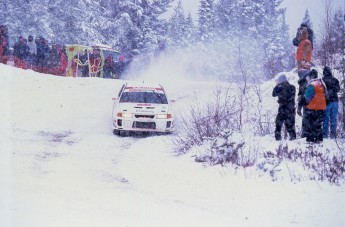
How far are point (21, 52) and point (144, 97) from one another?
419 inches

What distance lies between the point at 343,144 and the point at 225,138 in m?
2.93

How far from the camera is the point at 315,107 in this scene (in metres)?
9.69

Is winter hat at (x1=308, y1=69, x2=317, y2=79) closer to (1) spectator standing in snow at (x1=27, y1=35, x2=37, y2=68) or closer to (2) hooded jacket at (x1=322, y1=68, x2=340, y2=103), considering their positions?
(2) hooded jacket at (x1=322, y1=68, x2=340, y2=103)

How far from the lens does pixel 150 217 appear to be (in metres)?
5.57

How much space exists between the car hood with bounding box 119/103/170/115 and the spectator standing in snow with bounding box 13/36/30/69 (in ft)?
34.9

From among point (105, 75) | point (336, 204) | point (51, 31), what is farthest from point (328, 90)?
point (51, 31)

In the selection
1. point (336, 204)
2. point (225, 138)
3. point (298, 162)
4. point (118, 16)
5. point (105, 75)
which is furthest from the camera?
point (118, 16)

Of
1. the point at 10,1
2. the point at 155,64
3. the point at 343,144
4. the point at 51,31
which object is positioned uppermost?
the point at 10,1

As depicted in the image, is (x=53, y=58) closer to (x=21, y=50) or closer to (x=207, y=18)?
(x=21, y=50)

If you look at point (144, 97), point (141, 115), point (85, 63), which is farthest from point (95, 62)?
point (141, 115)

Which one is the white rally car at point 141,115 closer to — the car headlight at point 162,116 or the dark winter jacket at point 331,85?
the car headlight at point 162,116

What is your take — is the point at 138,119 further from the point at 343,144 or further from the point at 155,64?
the point at 155,64

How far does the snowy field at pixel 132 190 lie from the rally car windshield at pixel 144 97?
52.8 inches

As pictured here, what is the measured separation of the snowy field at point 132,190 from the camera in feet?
18.1
